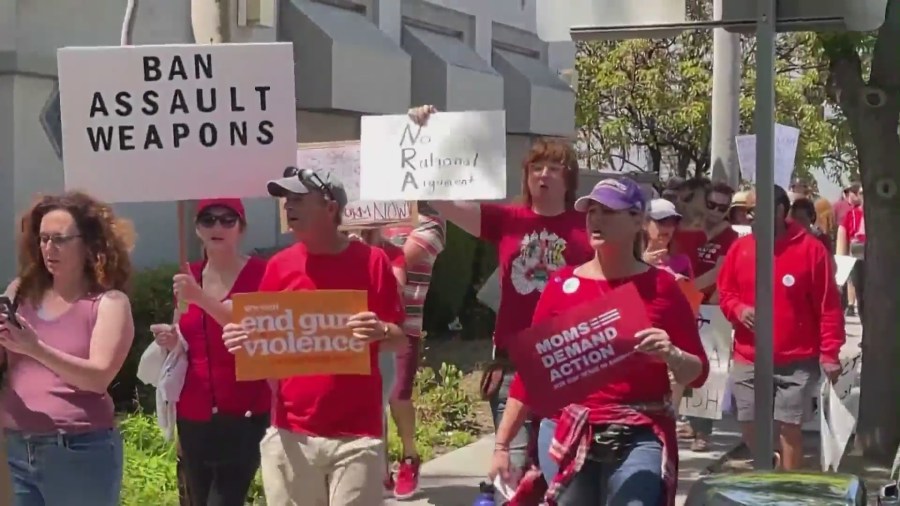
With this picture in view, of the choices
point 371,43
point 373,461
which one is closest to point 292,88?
point 373,461

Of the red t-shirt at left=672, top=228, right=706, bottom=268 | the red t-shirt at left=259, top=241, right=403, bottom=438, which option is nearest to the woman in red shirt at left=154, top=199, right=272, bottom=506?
the red t-shirt at left=259, top=241, right=403, bottom=438

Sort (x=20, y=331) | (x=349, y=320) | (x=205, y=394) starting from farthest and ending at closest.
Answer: (x=205, y=394)
(x=349, y=320)
(x=20, y=331)

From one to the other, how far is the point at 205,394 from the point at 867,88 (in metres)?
4.94

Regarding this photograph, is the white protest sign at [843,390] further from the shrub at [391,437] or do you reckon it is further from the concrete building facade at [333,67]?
the concrete building facade at [333,67]

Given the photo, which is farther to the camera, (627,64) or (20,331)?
(627,64)

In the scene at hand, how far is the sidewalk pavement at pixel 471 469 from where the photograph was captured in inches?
313

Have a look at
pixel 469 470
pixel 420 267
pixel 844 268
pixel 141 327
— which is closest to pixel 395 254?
pixel 420 267

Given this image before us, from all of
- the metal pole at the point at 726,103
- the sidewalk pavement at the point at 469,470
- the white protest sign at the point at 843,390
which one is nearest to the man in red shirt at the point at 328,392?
the sidewalk pavement at the point at 469,470

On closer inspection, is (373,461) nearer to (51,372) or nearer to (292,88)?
(51,372)

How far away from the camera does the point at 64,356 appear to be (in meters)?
4.46

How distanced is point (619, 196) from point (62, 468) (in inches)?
79.2

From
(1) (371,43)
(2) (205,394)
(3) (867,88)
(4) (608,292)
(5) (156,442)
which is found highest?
(1) (371,43)

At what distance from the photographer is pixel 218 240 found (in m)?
5.40

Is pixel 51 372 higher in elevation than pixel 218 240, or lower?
lower
